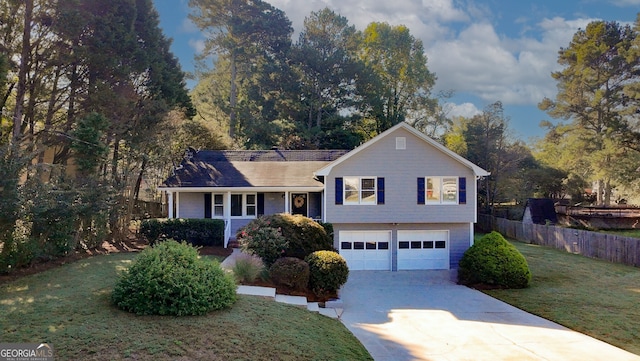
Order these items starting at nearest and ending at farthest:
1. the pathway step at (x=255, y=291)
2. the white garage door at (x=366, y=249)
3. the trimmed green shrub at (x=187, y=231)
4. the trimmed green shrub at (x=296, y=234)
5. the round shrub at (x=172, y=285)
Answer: the round shrub at (x=172, y=285) < the pathway step at (x=255, y=291) < the trimmed green shrub at (x=296, y=234) < the trimmed green shrub at (x=187, y=231) < the white garage door at (x=366, y=249)

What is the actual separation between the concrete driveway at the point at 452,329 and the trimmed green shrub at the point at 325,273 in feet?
2.52

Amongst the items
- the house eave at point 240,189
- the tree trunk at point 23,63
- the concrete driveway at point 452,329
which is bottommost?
the concrete driveway at point 452,329

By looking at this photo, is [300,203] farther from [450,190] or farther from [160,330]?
[160,330]

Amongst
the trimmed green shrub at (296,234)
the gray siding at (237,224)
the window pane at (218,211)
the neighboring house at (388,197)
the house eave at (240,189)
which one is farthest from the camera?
the window pane at (218,211)

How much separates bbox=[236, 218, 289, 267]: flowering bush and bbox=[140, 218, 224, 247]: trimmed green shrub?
532 cm

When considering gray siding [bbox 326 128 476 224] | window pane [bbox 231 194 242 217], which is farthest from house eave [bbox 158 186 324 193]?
gray siding [bbox 326 128 476 224]

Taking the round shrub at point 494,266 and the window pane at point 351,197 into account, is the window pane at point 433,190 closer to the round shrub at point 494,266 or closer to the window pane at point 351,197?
the window pane at point 351,197

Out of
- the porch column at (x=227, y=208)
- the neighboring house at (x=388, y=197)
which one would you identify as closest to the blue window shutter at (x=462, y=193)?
the neighboring house at (x=388, y=197)

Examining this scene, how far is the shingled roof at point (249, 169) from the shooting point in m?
21.5

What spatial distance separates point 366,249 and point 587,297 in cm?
934

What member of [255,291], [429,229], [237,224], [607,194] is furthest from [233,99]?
[607,194]

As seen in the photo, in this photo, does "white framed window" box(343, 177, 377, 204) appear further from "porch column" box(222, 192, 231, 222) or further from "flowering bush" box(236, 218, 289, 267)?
"flowering bush" box(236, 218, 289, 267)

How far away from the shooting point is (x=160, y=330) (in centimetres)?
729

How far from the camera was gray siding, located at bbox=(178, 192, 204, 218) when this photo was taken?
2189 cm
